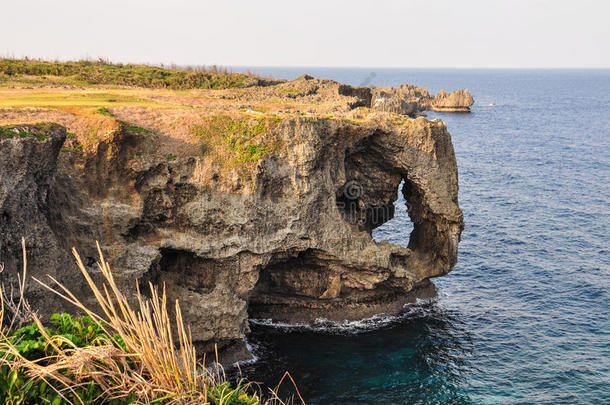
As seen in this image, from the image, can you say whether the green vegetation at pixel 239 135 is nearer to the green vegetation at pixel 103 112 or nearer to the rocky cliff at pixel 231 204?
the rocky cliff at pixel 231 204

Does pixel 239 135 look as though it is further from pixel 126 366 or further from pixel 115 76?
pixel 115 76

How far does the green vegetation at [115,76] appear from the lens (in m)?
54.0

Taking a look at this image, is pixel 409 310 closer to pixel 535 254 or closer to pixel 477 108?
pixel 535 254

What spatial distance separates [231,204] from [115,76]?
32428mm

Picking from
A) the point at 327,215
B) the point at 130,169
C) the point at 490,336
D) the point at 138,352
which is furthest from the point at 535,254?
the point at 138,352

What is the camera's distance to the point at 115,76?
187 feet

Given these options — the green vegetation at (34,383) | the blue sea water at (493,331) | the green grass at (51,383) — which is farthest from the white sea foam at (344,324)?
the green vegetation at (34,383)

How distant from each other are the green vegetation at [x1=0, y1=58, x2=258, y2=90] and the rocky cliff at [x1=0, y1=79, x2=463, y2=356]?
49.5 feet

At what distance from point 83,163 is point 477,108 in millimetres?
160929

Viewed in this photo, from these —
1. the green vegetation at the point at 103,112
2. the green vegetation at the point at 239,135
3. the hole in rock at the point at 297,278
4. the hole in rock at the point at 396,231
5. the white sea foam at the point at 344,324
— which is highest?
the green vegetation at the point at 103,112

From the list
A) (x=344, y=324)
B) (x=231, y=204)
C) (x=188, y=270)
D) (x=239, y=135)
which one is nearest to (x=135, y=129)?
(x=239, y=135)

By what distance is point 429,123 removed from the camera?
37.9 metres

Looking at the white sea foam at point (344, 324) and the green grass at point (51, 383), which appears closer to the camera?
the green grass at point (51, 383)

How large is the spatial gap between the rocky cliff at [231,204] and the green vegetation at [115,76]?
49.5ft
